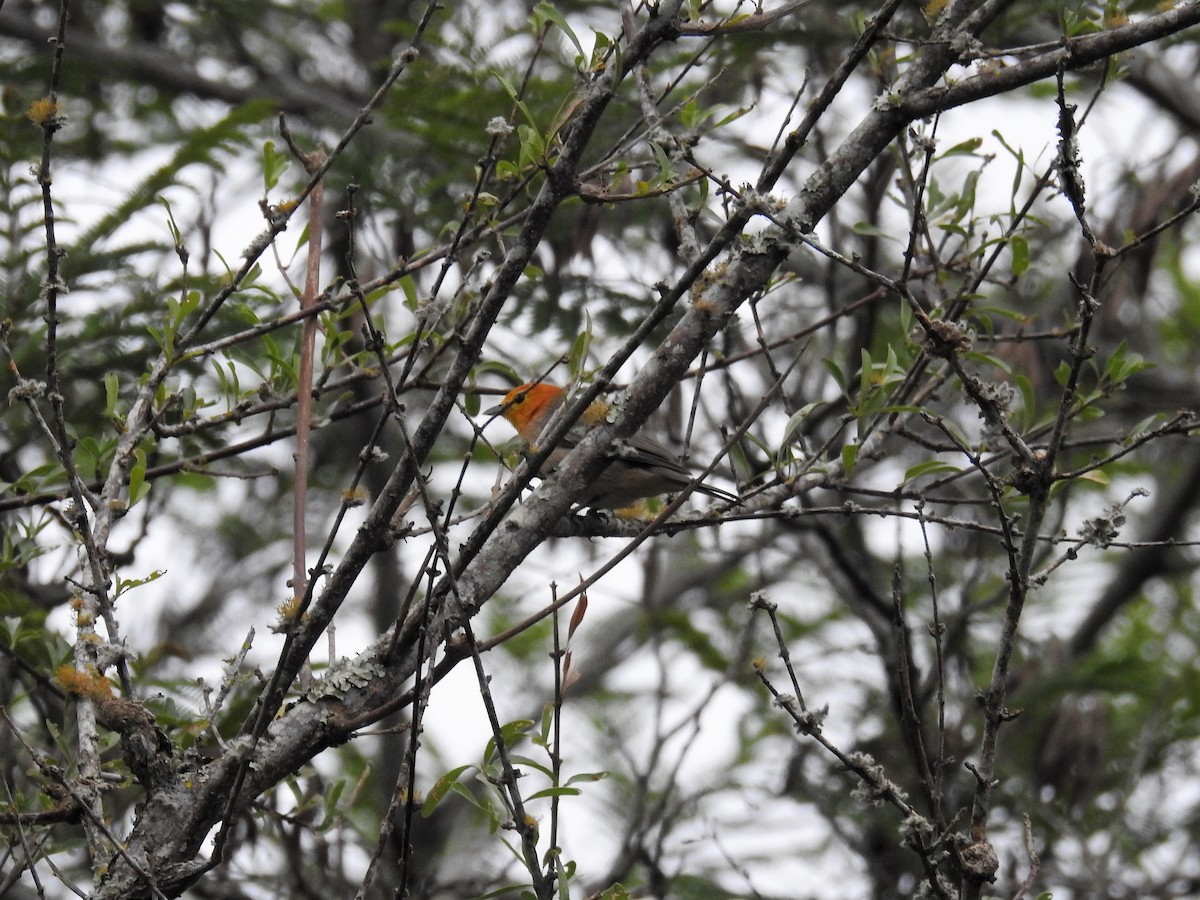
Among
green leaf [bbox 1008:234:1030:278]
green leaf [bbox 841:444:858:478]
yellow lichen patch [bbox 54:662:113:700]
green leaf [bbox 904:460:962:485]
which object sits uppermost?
green leaf [bbox 1008:234:1030:278]

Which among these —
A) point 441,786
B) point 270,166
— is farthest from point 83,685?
point 270,166

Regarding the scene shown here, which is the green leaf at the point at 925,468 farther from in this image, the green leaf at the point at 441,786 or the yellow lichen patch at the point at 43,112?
the yellow lichen patch at the point at 43,112

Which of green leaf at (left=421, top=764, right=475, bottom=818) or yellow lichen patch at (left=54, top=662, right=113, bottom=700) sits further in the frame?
green leaf at (left=421, top=764, right=475, bottom=818)

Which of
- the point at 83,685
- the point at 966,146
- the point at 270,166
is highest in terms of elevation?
the point at 966,146

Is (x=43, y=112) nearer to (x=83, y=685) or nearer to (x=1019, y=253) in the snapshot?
(x=83, y=685)

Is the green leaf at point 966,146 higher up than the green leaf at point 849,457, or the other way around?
the green leaf at point 966,146

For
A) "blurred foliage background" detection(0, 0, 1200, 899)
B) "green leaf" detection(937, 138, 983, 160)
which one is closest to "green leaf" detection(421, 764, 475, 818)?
"blurred foliage background" detection(0, 0, 1200, 899)

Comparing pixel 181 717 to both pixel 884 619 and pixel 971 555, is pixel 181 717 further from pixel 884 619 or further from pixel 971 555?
pixel 971 555

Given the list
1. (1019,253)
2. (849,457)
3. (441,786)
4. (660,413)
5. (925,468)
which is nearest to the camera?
(441,786)

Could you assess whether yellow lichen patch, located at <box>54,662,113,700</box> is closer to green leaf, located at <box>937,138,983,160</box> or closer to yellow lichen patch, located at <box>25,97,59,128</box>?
yellow lichen patch, located at <box>25,97,59,128</box>

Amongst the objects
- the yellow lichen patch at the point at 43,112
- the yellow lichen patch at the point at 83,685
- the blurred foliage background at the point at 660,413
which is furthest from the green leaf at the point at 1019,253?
the yellow lichen patch at the point at 83,685

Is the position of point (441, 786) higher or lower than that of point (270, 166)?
lower

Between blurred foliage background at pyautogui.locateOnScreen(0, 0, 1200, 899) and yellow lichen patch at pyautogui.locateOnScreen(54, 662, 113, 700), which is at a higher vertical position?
blurred foliage background at pyautogui.locateOnScreen(0, 0, 1200, 899)

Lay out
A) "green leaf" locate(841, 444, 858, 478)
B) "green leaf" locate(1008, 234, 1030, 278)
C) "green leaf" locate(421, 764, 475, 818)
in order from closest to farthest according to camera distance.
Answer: "green leaf" locate(421, 764, 475, 818) < "green leaf" locate(841, 444, 858, 478) < "green leaf" locate(1008, 234, 1030, 278)
